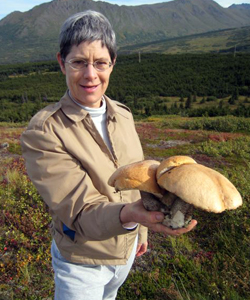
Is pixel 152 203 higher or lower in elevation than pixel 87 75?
lower

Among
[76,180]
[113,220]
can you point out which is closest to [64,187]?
[76,180]

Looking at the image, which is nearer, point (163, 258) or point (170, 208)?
point (170, 208)

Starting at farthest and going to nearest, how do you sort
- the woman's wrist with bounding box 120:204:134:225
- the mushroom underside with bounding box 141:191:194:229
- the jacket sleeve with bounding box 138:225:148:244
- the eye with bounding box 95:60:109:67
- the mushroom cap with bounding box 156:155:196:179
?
1. the jacket sleeve with bounding box 138:225:148:244
2. the eye with bounding box 95:60:109:67
3. the woman's wrist with bounding box 120:204:134:225
4. the mushroom underside with bounding box 141:191:194:229
5. the mushroom cap with bounding box 156:155:196:179

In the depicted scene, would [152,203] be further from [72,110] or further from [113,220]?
[72,110]

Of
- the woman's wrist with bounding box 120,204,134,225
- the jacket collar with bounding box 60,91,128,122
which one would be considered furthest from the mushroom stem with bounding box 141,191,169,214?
the jacket collar with bounding box 60,91,128,122

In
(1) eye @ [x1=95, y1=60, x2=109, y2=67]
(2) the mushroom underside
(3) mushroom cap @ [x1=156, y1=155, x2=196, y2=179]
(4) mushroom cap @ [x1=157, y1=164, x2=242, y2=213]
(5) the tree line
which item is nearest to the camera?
(4) mushroom cap @ [x1=157, y1=164, x2=242, y2=213]

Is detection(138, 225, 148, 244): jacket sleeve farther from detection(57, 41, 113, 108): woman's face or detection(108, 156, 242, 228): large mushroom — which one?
detection(57, 41, 113, 108): woman's face
